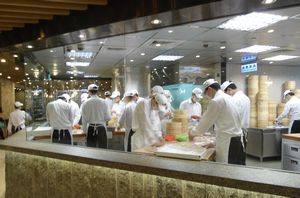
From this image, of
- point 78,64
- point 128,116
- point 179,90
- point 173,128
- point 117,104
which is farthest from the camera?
point 78,64

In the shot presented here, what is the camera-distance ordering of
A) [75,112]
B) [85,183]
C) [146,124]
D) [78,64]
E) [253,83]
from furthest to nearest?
[78,64] < [253,83] < [75,112] < [146,124] < [85,183]

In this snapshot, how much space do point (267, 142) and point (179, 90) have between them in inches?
77.9

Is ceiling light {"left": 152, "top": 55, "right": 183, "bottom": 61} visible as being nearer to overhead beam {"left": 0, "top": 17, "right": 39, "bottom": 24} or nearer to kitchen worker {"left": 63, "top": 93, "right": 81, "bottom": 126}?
kitchen worker {"left": 63, "top": 93, "right": 81, "bottom": 126}

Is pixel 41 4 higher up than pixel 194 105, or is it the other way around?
pixel 41 4

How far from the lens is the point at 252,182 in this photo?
59.9 inches

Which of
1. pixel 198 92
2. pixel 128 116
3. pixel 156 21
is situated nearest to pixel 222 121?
pixel 156 21

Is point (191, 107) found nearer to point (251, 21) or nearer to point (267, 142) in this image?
point (251, 21)

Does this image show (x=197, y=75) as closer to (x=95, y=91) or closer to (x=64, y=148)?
(x=95, y=91)

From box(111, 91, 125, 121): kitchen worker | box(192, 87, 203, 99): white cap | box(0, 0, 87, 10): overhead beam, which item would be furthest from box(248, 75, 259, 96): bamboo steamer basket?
box(0, 0, 87, 10): overhead beam

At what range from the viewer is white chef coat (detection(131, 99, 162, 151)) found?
2988 millimetres

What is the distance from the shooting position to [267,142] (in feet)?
17.9

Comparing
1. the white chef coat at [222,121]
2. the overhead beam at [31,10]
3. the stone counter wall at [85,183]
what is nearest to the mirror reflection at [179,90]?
the white chef coat at [222,121]

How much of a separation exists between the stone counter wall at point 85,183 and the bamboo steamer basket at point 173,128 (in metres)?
1.19

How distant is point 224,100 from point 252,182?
44.1 inches
